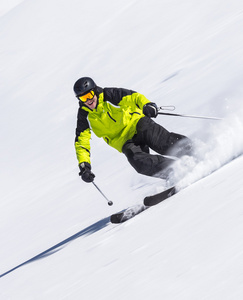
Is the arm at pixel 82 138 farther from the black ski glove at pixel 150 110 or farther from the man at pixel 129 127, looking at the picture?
the black ski glove at pixel 150 110

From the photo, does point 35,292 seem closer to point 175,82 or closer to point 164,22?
point 175,82

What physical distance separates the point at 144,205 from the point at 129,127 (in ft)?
2.77

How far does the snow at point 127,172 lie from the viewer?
13.4 feet

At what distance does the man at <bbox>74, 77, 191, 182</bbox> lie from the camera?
675 cm

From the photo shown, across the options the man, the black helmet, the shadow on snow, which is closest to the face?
the man

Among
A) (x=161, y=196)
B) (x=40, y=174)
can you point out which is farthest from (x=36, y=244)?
(x=40, y=174)

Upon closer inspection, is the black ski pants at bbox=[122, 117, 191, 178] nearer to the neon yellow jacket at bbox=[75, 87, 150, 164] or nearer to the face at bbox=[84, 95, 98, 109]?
the neon yellow jacket at bbox=[75, 87, 150, 164]

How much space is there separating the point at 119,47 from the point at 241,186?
22.0 m

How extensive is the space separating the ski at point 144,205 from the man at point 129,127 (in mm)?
414

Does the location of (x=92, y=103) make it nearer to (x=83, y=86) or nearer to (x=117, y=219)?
(x=83, y=86)

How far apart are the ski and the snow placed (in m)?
0.12

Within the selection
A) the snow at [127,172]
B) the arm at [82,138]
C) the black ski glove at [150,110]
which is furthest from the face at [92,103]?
the snow at [127,172]

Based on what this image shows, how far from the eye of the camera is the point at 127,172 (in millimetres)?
10219

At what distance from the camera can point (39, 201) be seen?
12102mm
